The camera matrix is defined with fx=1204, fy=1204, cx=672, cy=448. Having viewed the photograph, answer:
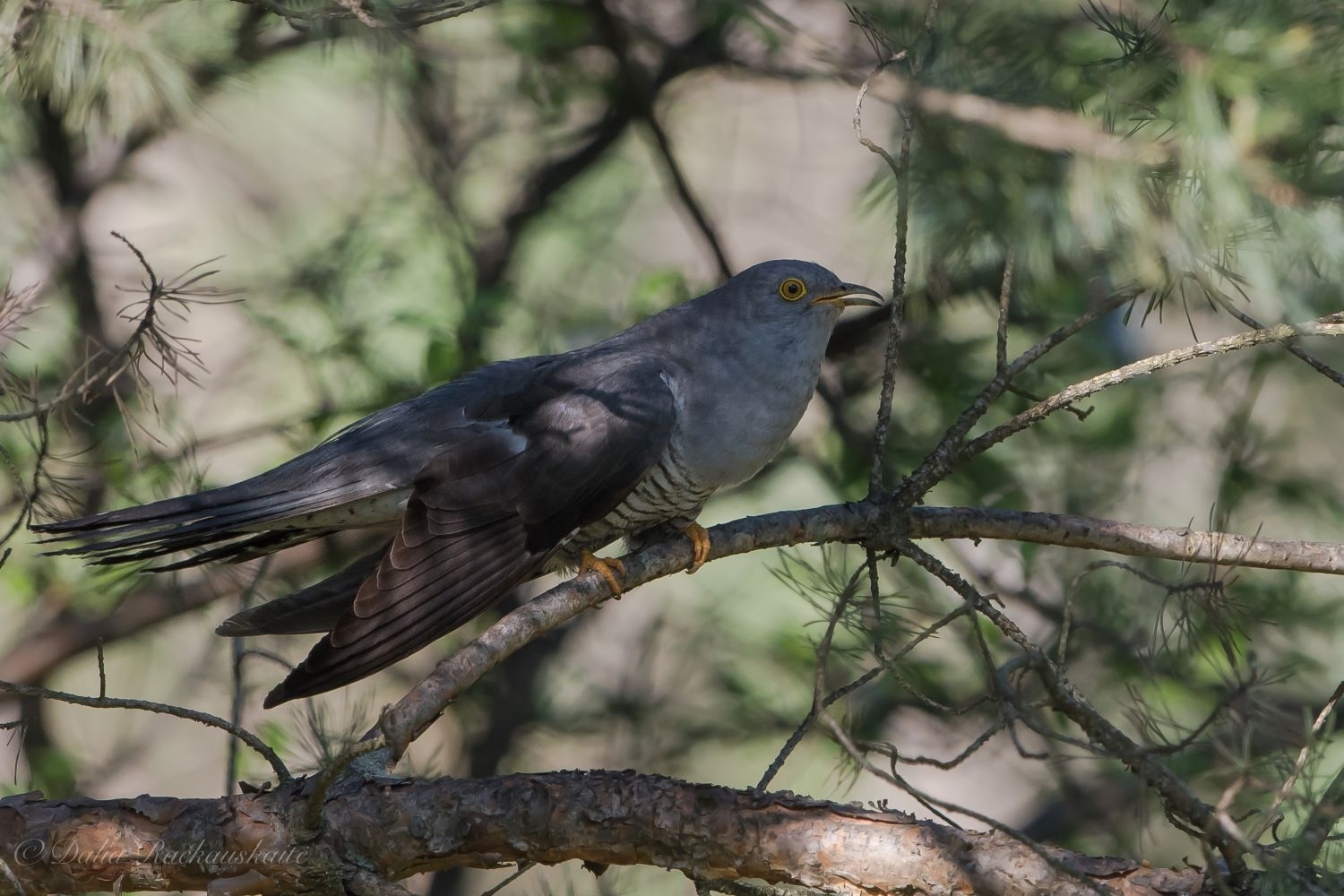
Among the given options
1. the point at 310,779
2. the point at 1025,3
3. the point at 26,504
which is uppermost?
the point at 1025,3

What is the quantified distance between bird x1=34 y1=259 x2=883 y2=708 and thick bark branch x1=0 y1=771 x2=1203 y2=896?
0.29 m

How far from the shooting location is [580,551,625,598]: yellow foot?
2.86 m

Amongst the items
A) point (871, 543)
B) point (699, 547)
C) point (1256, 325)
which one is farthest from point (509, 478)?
point (1256, 325)

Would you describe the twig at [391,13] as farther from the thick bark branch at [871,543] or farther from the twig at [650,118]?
the twig at [650,118]

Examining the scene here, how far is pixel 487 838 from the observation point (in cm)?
235

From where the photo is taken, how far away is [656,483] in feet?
10.4

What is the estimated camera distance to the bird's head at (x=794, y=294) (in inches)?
137

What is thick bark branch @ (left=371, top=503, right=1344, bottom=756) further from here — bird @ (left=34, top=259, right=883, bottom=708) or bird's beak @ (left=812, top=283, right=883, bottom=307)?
bird's beak @ (left=812, top=283, right=883, bottom=307)

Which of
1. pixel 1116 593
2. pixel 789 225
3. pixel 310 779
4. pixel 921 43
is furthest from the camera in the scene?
pixel 789 225

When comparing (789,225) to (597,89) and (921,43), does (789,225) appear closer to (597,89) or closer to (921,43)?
(597,89)

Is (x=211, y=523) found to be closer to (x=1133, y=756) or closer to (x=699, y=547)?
(x=699, y=547)

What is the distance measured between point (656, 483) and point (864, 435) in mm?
1332

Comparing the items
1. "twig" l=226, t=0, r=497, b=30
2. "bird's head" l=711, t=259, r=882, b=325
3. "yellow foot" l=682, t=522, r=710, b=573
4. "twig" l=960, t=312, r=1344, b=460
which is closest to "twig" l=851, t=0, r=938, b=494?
"twig" l=960, t=312, r=1344, b=460

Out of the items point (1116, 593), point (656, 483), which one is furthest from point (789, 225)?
point (656, 483)
